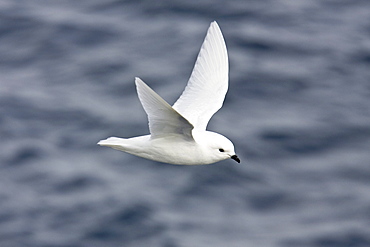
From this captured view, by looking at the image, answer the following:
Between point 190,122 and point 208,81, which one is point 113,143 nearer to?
point 190,122

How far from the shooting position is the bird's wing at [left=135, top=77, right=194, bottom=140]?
28.6 feet

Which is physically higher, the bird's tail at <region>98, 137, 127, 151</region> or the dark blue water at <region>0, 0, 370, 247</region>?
the dark blue water at <region>0, 0, 370, 247</region>

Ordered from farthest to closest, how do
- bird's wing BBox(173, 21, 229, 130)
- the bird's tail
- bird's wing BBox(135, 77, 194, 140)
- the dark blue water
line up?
1. the dark blue water
2. bird's wing BBox(173, 21, 229, 130)
3. the bird's tail
4. bird's wing BBox(135, 77, 194, 140)

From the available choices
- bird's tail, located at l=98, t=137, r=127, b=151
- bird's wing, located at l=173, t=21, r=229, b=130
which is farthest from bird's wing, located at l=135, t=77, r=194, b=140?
bird's wing, located at l=173, t=21, r=229, b=130

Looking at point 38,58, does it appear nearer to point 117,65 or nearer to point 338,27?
point 117,65

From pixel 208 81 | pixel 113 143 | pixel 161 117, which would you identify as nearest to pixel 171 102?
pixel 208 81

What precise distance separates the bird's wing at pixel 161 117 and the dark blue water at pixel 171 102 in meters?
3.73

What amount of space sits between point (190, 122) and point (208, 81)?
2.13 meters

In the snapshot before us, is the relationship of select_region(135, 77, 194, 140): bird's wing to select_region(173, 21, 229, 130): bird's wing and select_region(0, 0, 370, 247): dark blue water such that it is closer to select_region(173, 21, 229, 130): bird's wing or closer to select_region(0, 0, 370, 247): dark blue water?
select_region(173, 21, 229, 130): bird's wing

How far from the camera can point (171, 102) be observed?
1475 centimetres

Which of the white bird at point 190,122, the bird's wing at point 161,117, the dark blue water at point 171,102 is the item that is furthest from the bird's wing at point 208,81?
the dark blue water at point 171,102

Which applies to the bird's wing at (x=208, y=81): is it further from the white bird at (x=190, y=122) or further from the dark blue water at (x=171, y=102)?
the dark blue water at (x=171, y=102)

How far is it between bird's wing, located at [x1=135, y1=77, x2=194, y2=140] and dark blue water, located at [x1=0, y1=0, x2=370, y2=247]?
373cm

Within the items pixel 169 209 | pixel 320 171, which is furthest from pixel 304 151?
pixel 169 209
